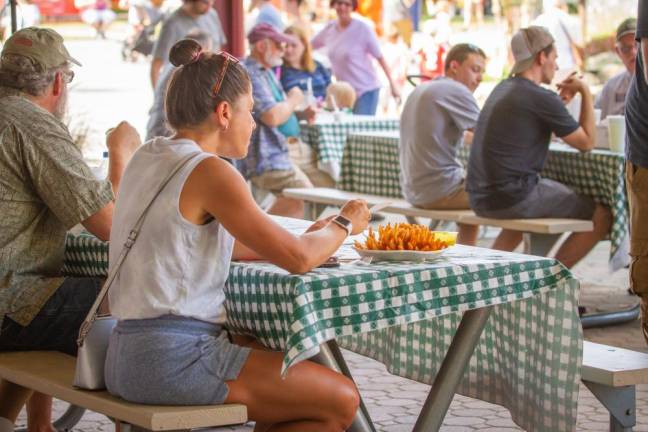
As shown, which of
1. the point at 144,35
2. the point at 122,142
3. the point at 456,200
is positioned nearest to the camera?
the point at 122,142

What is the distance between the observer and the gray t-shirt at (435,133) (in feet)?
20.3

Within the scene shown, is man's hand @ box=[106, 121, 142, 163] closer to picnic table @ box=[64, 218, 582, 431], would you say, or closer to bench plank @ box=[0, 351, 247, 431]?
picnic table @ box=[64, 218, 582, 431]

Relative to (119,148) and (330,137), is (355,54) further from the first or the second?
(119,148)

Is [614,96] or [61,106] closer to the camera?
[61,106]

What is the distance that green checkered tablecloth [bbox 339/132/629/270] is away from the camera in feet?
18.6

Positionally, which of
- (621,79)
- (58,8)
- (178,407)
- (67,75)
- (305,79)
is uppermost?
(67,75)

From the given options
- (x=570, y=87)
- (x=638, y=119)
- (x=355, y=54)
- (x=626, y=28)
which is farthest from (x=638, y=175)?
(x=355, y=54)

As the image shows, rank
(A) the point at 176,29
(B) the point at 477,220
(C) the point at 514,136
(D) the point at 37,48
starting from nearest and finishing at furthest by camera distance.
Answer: (D) the point at 37,48, (C) the point at 514,136, (B) the point at 477,220, (A) the point at 176,29

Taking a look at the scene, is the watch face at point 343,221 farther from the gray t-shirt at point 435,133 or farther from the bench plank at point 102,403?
the gray t-shirt at point 435,133

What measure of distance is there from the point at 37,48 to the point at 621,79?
4279 mm

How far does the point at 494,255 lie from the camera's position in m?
3.15

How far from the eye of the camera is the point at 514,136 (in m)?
5.71

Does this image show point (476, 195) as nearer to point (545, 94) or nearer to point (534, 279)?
point (545, 94)

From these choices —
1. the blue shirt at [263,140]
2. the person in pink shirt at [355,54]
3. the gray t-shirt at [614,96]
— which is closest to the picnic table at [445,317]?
the blue shirt at [263,140]
